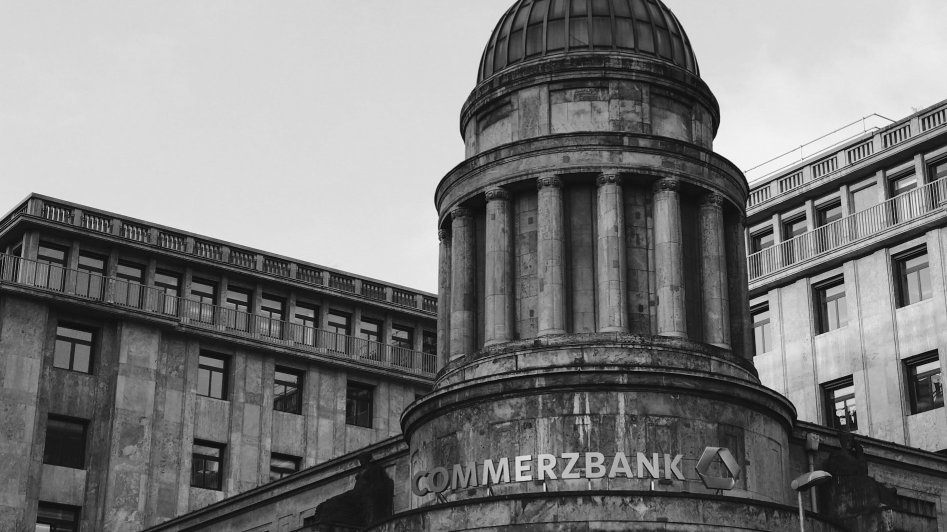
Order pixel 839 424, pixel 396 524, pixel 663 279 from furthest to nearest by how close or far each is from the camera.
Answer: pixel 839 424
pixel 663 279
pixel 396 524

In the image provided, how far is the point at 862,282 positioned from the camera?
75062 mm

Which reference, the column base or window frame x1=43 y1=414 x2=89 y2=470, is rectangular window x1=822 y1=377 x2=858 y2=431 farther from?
window frame x1=43 y1=414 x2=89 y2=470

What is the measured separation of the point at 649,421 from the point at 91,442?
38337 millimetres

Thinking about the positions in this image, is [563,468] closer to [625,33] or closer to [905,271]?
[625,33]

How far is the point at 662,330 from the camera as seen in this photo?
49094 mm

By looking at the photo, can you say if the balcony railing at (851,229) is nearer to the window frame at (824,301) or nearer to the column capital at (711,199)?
the window frame at (824,301)

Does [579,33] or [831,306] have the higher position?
[579,33]

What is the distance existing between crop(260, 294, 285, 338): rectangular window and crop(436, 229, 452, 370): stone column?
2921 cm

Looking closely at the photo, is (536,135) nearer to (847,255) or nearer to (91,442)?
(847,255)

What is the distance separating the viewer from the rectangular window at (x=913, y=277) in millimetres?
72375

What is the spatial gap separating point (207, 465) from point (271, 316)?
30.2ft

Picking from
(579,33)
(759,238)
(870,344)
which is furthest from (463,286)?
(759,238)

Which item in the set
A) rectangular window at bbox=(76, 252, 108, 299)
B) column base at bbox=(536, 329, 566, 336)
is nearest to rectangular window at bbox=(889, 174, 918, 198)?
column base at bbox=(536, 329, 566, 336)

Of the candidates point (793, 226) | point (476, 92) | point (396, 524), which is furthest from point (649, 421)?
point (793, 226)
